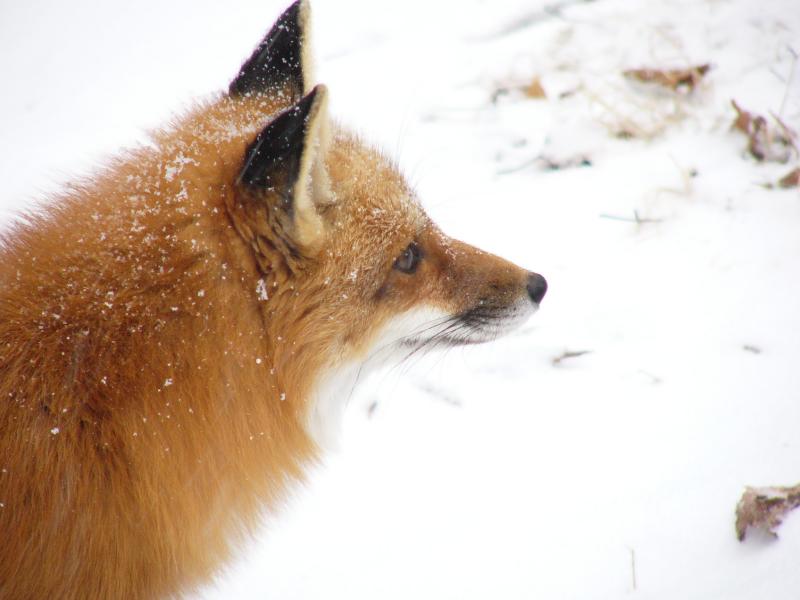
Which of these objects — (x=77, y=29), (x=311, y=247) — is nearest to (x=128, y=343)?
(x=311, y=247)

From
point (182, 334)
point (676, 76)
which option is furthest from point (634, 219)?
point (182, 334)

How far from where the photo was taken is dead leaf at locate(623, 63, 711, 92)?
4.39m

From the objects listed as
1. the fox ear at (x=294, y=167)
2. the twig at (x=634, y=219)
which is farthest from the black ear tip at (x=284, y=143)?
the twig at (x=634, y=219)

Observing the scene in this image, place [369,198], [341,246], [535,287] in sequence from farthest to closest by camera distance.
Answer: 1. [535,287]
2. [369,198]
3. [341,246]

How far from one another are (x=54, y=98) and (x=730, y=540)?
5.21 m

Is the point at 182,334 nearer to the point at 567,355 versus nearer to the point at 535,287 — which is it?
the point at 535,287

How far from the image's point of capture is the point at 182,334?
70.5 inches

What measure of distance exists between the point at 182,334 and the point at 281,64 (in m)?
1.14

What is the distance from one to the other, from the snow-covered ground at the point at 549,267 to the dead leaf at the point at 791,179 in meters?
0.07

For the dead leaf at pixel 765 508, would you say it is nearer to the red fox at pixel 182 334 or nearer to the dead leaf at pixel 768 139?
the red fox at pixel 182 334

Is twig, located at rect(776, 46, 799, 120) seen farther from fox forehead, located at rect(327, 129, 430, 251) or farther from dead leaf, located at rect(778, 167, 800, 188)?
fox forehead, located at rect(327, 129, 430, 251)

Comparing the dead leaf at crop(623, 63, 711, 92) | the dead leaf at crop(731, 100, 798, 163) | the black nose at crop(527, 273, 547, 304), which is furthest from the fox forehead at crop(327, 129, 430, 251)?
the dead leaf at crop(623, 63, 711, 92)

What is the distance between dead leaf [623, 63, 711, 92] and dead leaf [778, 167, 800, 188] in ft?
3.14

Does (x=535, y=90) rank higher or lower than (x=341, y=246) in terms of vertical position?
lower
